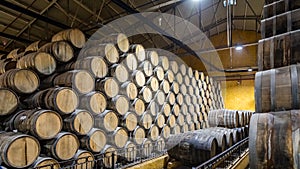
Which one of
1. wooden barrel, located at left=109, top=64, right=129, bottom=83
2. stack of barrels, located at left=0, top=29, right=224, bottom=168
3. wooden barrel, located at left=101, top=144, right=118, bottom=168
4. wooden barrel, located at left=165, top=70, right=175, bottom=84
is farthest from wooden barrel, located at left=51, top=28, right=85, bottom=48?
wooden barrel, located at left=165, top=70, right=175, bottom=84

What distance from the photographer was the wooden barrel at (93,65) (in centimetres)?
451

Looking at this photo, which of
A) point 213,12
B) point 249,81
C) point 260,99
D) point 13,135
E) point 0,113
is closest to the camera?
point 260,99

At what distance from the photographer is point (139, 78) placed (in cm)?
575

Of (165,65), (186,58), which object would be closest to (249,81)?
(186,58)

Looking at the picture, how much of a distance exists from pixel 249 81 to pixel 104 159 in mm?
12252

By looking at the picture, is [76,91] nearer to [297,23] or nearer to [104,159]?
[104,159]

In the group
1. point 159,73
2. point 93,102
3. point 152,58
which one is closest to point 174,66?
point 159,73

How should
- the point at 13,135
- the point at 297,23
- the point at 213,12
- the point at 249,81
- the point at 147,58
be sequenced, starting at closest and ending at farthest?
the point at 297,23 < the point at 13,135 < the point at 147,58 < the point at 213,12 < the point at 249,81

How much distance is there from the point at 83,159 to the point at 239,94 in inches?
493

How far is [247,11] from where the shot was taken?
36.8 feet

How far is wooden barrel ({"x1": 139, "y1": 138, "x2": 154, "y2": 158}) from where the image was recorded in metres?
5.62

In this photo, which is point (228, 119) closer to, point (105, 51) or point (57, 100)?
point (105, 51)

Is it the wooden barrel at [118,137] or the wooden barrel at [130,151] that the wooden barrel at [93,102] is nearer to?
the wooden barrel at [118,137]

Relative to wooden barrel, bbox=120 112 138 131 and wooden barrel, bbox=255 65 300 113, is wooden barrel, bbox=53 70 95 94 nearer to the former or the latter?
wooden barrel, bbox=120 112 138 131
